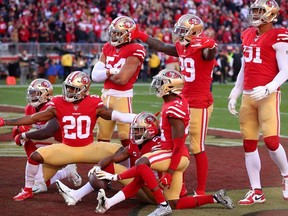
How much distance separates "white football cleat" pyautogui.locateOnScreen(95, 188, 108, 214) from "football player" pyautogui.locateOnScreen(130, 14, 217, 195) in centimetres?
106

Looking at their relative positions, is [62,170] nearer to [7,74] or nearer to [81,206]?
[81,206]

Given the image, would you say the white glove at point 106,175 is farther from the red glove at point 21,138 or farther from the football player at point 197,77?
the red glove at point 21,138

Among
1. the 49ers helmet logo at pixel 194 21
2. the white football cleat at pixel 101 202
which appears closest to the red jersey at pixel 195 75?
the 49ers helmet logo at pixel 194 21

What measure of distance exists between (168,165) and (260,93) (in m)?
1.14

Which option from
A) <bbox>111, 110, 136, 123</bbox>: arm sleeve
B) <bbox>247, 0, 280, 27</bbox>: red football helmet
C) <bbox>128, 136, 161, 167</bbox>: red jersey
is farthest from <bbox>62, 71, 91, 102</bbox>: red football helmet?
<bbox>247, 0, 280, 27</bbox>: red football helmet

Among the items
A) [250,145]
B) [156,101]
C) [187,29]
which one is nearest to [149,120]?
[187,29]

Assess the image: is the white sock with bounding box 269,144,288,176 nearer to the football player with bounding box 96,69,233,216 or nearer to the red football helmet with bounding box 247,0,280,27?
the football player with bounding box 96,69,233,216

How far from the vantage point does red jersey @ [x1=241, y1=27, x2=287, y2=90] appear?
24.6 feet

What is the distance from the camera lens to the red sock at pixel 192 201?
711 cm

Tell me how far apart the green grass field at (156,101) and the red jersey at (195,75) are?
5366 mm

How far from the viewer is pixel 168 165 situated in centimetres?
694

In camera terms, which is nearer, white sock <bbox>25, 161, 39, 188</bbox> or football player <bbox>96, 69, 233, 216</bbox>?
football player <bbox>96, 69, 233, 216</bbox>

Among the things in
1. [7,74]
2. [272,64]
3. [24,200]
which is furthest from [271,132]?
[7,74]

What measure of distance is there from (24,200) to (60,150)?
609mm
